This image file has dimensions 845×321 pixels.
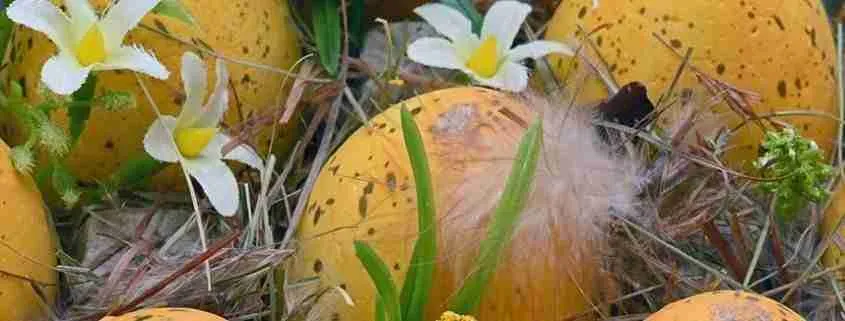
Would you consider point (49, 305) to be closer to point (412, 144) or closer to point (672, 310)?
point (412, 144)

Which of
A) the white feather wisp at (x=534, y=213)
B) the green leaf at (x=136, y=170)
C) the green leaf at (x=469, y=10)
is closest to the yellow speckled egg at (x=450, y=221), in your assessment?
the white feather wisp at (x=534, y=213)

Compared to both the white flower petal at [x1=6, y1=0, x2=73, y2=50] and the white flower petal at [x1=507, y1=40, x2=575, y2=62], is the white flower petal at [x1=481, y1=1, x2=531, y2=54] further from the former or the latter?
the white flower petal at [x1=6, y1=0, x2=73, y2=50]

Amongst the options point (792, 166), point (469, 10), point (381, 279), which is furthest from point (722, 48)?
point (381, 279)

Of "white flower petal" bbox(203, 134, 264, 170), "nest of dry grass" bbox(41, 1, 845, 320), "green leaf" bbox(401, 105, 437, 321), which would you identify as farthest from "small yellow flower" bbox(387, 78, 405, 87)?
"green leaf" bbox(401, 105, 437, 321)

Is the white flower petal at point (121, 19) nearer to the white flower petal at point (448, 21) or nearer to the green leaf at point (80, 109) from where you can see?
the green leaf at point (80, 109)

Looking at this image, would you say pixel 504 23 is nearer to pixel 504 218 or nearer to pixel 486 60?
pixel 486 60

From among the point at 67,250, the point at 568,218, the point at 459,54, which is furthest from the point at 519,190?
the point at 67,250
